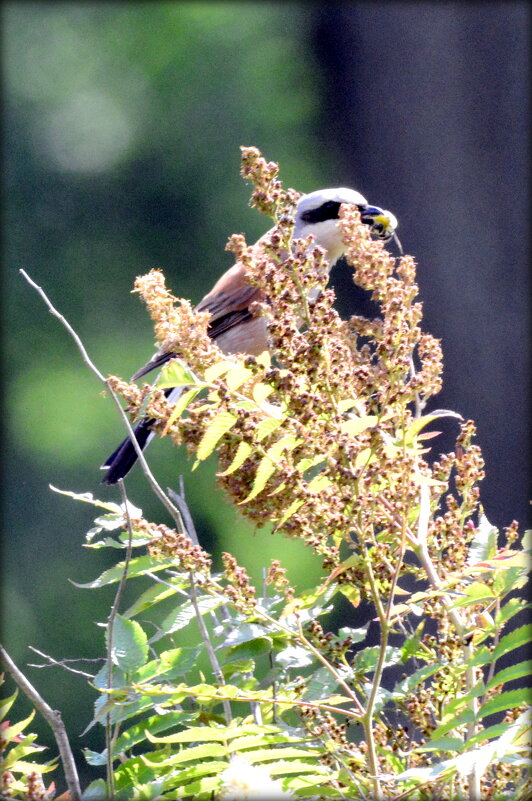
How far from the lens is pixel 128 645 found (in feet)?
3.18

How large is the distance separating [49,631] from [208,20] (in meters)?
3.63

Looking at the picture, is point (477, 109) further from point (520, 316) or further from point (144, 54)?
point (144, 54)

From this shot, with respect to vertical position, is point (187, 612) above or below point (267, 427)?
below

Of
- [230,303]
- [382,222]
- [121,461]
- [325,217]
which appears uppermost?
[325,217]

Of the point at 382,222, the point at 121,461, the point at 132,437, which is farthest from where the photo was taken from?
the point at 382,222

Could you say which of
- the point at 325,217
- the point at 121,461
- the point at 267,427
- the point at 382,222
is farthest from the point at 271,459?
the point at 325,217

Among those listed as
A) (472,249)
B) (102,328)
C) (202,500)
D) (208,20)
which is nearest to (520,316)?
(472,249)

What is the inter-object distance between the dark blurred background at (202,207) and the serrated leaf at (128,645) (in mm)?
3199

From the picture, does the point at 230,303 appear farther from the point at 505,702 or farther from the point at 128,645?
the point at 505,702

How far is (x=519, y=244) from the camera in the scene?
4941mm

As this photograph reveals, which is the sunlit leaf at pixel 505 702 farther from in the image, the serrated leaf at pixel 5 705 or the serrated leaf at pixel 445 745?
the serrated leaf at pixel 5 705

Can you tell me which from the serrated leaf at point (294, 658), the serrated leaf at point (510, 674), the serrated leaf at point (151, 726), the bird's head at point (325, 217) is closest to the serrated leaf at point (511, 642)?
the serrated leaf at point (510, 674)

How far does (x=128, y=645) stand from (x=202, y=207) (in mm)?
5478

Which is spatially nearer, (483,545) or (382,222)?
(483,545)
